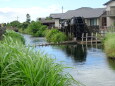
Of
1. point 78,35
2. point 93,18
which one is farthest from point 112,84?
point 93,18

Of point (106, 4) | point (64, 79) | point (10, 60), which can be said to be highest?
point (106, 4)

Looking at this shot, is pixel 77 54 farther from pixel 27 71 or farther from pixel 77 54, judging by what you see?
pixel 27 71

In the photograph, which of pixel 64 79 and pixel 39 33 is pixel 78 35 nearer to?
pixel 39 33

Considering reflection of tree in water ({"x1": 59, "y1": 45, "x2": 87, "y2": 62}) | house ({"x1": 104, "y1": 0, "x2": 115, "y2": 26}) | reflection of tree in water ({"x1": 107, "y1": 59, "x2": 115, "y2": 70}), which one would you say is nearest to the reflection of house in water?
reflection of tree in water ({"x1": 59, "y1": 45, "x2": 87, "y2": 62})

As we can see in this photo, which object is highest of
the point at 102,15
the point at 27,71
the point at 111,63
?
the point at 102,15

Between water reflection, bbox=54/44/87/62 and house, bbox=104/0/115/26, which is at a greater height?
house, bbox=104/0/115/26

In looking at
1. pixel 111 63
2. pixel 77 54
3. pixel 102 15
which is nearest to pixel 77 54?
pixel 77 54

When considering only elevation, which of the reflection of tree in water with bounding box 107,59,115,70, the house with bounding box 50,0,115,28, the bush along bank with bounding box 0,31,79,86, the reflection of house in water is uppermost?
the house with bounding box 50,0,115,28

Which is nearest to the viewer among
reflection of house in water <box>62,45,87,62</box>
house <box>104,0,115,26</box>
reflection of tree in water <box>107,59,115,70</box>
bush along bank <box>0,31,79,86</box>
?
bush along bank <box>0,31,79,86</box>

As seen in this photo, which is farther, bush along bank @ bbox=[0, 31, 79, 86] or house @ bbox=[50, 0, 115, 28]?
house @ bbox=[50, 0, 115, 28]

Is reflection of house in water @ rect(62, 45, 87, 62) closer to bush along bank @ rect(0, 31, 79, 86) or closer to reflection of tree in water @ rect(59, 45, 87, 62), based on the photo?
reflection of tree in water @ rect(59, 45, 87, 62)

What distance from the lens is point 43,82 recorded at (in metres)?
6.43

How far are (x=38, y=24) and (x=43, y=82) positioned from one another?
65.6 metres

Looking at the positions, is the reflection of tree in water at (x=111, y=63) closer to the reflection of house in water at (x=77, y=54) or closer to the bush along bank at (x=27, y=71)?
the reflection of house in water at (x=77, y=54)
